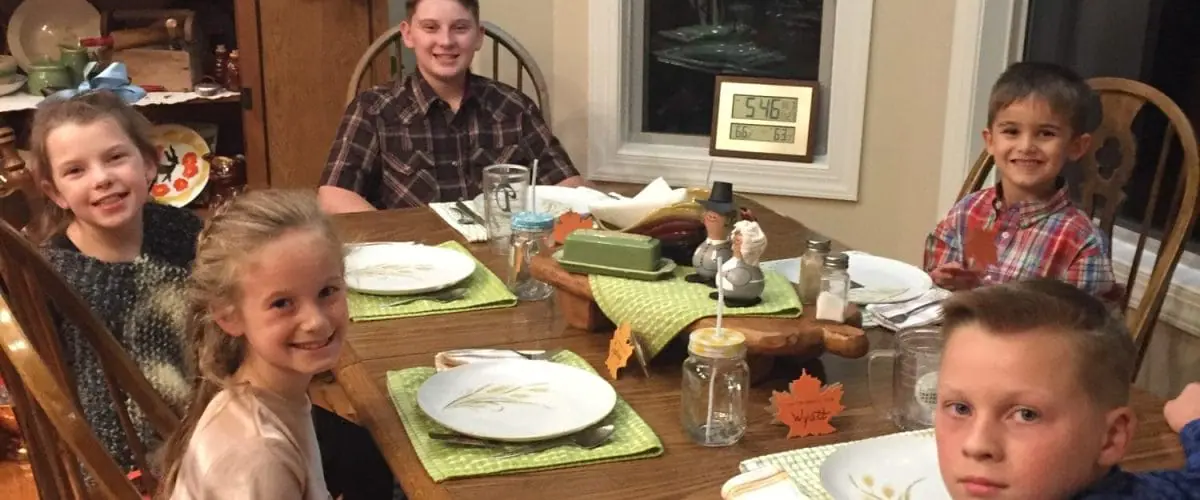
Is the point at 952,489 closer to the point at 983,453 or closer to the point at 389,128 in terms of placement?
the point at 983,453

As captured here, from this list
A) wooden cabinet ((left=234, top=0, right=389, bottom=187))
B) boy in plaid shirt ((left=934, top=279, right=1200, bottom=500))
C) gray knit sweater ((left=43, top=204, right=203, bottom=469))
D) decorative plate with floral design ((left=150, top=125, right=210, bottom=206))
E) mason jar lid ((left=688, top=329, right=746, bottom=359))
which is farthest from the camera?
decorative plate with floral design ((left=150, top=125, right=210, bottom=206))

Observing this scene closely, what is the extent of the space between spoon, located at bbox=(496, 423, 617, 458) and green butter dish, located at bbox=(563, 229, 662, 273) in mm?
331

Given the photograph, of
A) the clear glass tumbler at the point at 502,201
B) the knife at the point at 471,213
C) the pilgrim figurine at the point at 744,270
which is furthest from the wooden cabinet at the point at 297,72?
the pilgrim figurine at the point at 744,270

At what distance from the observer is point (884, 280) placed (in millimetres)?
1849

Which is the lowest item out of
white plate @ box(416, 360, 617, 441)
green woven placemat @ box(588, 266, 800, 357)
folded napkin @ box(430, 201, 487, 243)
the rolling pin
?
white plate @ box(416, 360, 617, 441)

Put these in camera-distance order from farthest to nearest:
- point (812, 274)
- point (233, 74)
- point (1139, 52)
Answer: point (233, 74) < point (1139, 52) < point (812, 274)

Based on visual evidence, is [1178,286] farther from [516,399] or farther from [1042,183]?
[516,399]

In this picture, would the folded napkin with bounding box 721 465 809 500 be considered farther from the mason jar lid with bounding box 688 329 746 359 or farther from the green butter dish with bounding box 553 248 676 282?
the green butter dish with bounding box 553 248 676 282

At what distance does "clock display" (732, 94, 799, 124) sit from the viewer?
10.4 feet

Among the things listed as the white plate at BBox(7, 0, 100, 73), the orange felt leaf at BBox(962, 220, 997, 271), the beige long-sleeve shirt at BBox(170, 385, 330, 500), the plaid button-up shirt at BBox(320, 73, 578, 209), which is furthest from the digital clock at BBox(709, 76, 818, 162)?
the beige long-sleeve shirt at BBox(170, 385, 330, 500)

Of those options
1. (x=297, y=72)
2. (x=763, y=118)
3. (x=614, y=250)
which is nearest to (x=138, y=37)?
(x=297, y=72)

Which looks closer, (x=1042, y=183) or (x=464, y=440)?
(x=464, y=440)

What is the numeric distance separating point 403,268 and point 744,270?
2.05ft

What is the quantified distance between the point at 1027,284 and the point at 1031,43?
198cm
